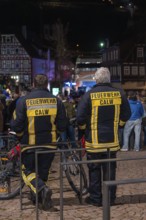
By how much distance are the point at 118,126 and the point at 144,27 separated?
217ft

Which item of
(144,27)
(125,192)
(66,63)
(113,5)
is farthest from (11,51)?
(125,192)

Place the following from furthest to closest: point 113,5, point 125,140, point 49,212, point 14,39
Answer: point 14,39 → point 113,5 → point 125,140 → point 49,212

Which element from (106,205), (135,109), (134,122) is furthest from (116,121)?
(134,122)

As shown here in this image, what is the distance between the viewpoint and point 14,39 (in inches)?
3327

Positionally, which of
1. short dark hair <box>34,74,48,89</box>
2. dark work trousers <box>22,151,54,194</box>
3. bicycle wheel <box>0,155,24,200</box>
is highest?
short dark hair <box>34,74,48,89</box>

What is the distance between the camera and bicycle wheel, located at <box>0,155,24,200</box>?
27.1 feet

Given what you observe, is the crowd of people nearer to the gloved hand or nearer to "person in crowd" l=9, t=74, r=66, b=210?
"person in crowd" l=9, t=74, r=66, b=210

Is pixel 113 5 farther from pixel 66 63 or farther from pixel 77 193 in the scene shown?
pixel 77 193

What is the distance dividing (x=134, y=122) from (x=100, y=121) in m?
7.55

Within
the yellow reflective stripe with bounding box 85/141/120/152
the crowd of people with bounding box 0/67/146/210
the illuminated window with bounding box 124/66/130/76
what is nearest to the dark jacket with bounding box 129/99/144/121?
the crowd of people with bounding box 0/67/146/210

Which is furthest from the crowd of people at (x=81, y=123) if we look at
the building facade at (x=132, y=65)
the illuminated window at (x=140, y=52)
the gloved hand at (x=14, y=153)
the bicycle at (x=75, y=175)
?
the illuminated window at (x=140, y=52)

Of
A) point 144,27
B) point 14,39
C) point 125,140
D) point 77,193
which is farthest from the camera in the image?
point 14,39

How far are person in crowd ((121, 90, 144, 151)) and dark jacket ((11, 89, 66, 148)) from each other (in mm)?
7455

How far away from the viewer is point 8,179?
8320 mm
